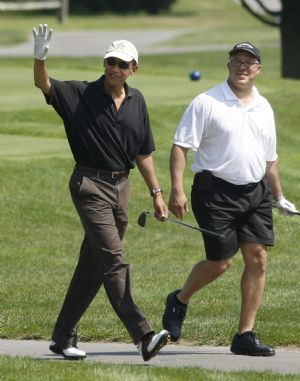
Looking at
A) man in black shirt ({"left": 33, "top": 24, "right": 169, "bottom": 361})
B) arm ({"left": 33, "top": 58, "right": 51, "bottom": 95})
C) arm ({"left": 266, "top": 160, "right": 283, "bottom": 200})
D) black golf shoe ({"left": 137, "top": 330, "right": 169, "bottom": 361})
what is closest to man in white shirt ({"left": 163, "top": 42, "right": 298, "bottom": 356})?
arm ({"left": 266, "top": 160, "right": 283, "bottom": 200})

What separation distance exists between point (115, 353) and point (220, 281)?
3132 millimetres

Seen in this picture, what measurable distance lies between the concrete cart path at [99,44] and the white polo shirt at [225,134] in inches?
1254

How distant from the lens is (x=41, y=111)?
19578mm

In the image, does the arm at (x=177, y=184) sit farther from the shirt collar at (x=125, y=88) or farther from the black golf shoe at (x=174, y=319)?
the black golf shoe at (x=174, y=319)

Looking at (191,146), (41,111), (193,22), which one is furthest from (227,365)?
(193,22)

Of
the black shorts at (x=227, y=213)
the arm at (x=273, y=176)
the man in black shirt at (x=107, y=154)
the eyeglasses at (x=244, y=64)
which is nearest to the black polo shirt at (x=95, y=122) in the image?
the man in black shirt at (x=107, y=154)

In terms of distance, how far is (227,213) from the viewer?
8.78m

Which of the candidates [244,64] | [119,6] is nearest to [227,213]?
[244,64]

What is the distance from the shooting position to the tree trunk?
32219 mm

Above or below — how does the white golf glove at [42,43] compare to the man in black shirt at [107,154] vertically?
above

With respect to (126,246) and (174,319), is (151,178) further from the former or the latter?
(126,246)

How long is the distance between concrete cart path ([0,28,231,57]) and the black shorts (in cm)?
3186

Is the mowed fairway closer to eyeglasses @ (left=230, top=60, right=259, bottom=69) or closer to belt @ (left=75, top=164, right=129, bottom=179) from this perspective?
belt @ (left=75, top=164, right=129, bottom=179)

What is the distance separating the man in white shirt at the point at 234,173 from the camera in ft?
28.5
